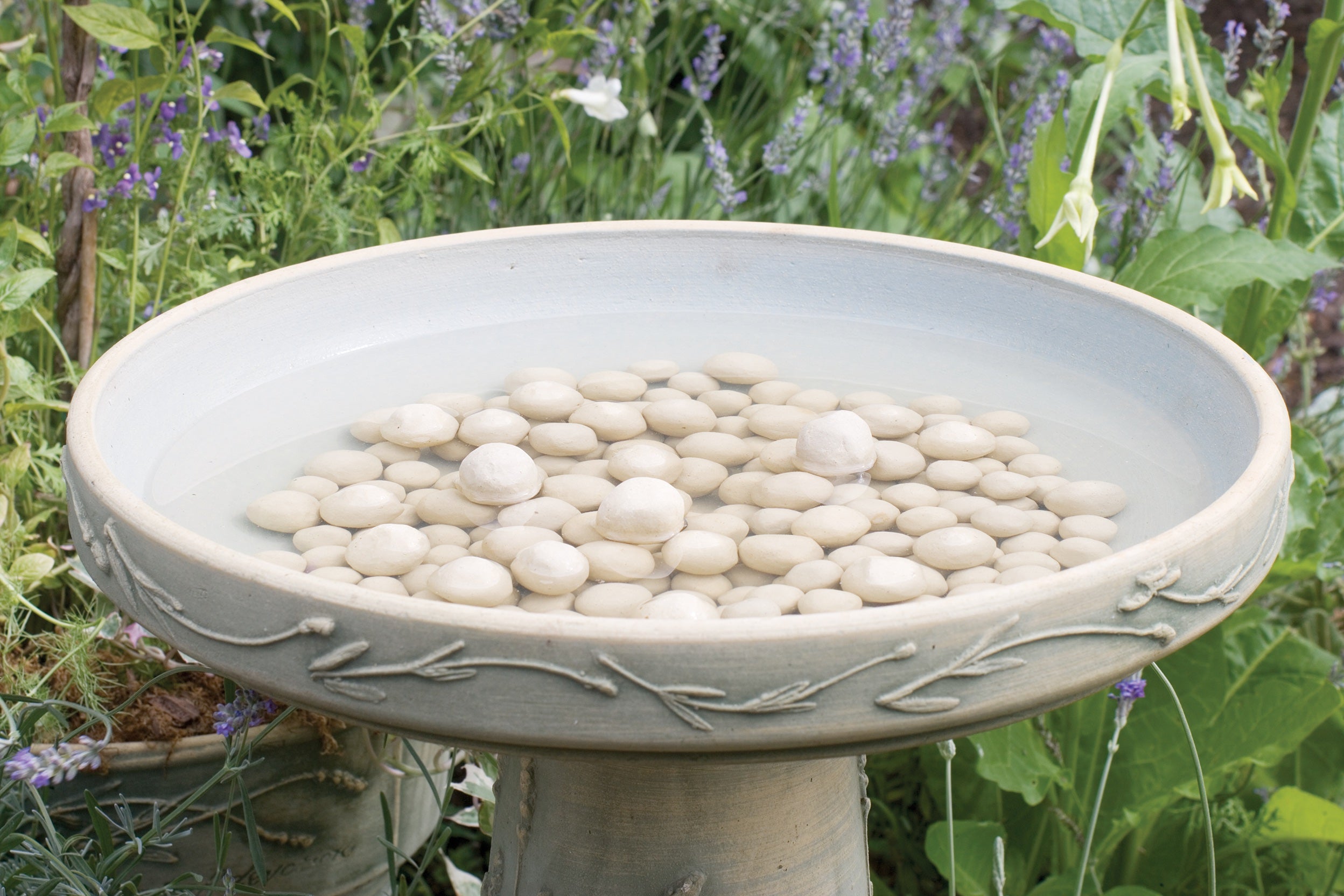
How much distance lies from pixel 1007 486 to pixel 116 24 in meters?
0.99

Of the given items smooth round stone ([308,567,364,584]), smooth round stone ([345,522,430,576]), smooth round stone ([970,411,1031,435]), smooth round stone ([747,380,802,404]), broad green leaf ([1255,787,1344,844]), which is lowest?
broad green leaf ([1255,787,1344,844])

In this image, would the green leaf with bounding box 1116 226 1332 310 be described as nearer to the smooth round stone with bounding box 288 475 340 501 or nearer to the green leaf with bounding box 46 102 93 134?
the smooth round stone with bounding box 288 475 340 501

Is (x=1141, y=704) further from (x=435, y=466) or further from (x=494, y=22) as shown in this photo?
(x=494, y=22)

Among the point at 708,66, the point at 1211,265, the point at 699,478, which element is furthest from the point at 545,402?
the point at 708,66

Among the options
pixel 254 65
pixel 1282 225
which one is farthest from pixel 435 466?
pixel 254 65

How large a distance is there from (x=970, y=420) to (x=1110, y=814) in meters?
0.77

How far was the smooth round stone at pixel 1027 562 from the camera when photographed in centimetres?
74

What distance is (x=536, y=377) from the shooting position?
41.3 inches

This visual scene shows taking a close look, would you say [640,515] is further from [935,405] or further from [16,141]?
[16,141]

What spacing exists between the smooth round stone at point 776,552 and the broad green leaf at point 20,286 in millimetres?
775

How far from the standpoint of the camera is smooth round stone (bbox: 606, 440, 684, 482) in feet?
2.93

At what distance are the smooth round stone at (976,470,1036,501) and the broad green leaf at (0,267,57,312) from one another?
0.90 meters

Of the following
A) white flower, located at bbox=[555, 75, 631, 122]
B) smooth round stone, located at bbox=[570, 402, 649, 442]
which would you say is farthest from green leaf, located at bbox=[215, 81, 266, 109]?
smooth round stone, located at bbox=[570, 402, 649, 442]

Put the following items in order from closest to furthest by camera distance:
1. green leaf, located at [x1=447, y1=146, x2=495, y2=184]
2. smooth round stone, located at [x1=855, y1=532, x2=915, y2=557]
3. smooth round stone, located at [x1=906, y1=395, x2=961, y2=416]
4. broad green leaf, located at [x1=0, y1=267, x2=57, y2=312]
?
smooth round stone, located at [x1=855, y1=532, x2=915, y2=557]
smooth round stone, located at [x1=906, y1=395, x2=961, y2=416]
broad green leaf, located at [x1=0, y1=267, x2=57, y2=312]
green leaf, located at [x1=447, y1=146, x2=495, y2=184]
